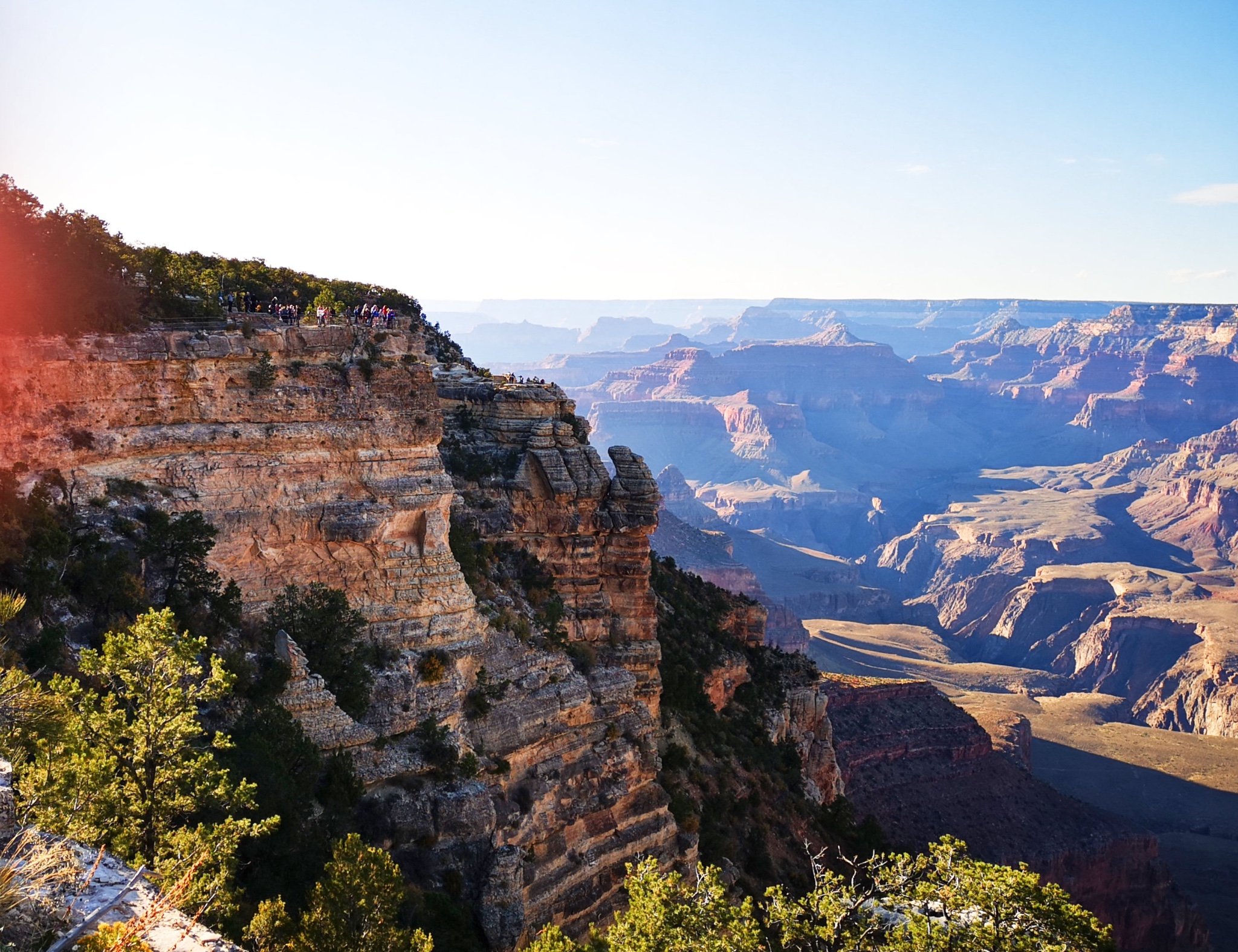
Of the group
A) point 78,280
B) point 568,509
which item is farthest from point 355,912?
point 568,509

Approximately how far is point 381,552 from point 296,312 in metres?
13.5

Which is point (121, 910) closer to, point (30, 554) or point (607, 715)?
point (30, 554)

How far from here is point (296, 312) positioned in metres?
37.6

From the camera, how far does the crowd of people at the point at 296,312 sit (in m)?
32.2

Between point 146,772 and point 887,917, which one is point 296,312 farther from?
point 887,917

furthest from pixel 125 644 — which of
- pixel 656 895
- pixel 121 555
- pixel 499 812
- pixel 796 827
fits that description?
pixel 796 827

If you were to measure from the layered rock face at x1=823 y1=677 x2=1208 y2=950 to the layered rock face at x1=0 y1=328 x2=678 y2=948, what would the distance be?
38480 millimetres

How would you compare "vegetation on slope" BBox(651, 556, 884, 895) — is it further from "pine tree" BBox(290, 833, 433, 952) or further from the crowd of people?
"pine tree" BBox(290, 833, 433, 952)

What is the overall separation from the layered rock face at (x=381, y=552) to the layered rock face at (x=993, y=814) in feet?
126

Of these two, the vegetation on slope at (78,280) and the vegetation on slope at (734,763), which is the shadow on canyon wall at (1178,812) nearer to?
the vegetation on slope at (734,763)

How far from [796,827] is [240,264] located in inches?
1441

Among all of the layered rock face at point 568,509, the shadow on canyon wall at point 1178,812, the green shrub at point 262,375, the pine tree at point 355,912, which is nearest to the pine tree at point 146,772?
the pine tree at point 355,912

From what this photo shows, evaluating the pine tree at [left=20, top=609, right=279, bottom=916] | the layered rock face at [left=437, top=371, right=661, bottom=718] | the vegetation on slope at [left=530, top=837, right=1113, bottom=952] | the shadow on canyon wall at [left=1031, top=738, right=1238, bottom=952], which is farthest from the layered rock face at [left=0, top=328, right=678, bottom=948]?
the shadow on canyon wall at [left=1031, top=738, right=1238, bottom=952]

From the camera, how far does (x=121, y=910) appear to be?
12914mm
